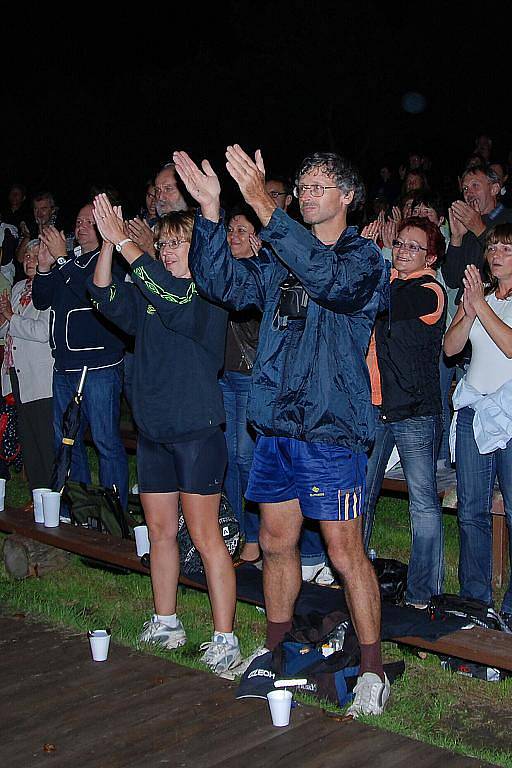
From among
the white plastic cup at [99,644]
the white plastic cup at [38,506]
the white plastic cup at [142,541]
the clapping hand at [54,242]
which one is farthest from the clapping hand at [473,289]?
the white plastic cup at [38,506]

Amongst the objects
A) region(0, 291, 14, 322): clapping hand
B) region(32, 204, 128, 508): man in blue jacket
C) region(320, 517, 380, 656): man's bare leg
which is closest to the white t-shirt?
region(320, 517, 380, 656): man's bare leg

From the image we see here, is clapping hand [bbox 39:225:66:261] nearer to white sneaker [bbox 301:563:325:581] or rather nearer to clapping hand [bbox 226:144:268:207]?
white sneaker [bbox 301:563:325:581]

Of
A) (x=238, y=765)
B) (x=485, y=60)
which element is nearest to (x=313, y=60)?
(x=485, y=60)

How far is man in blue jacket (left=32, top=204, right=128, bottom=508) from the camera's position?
6668 millimetres

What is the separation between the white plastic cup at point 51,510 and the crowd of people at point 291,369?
572 mm

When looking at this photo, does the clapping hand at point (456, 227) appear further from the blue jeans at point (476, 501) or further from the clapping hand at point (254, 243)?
the blue jeans at point (476, 501)

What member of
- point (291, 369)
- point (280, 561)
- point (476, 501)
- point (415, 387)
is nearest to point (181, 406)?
point (291, 369)

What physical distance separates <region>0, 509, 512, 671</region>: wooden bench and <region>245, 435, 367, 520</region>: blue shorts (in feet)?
2.49

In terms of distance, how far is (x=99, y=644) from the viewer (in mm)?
4785

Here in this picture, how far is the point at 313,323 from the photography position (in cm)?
417

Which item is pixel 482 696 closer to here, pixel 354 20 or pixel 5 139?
pixel 5 139

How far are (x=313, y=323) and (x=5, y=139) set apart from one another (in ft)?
75.9

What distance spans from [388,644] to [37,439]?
3218 millimetres

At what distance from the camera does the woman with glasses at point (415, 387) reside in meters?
5.20
